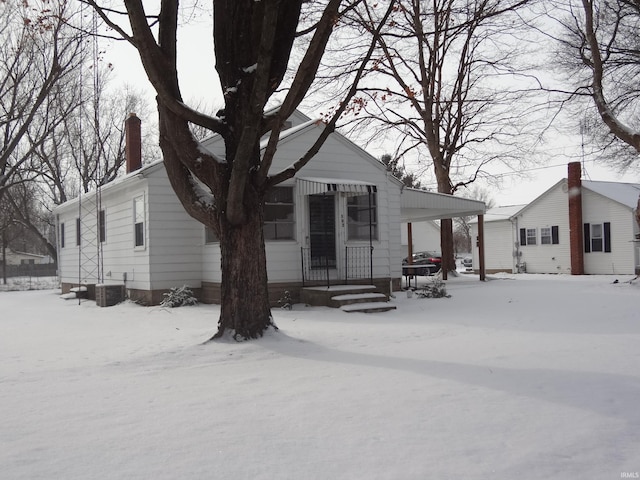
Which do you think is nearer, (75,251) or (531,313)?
(531,313)

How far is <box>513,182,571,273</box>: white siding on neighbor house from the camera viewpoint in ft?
82.8

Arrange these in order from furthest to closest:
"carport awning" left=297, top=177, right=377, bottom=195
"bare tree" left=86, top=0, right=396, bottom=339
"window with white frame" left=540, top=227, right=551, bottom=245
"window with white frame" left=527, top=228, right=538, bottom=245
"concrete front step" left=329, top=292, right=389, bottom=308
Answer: "window with white frame" left=527, top=228, right=538, bottom=245, "window with white frame" left=540, top=227, right=551, bottom=245, "carport awning" left=297, top=177, right=377, bottom=195, "concrete front step" left=329, top=292, right=389, bottom=308, "bare tree" left=86, top=0, right=396, bottom=339

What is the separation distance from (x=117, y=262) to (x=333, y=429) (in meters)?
12.9

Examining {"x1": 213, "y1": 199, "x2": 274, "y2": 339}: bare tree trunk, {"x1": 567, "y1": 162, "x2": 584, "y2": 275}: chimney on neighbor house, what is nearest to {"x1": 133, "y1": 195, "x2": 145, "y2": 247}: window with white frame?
{"x1": 213, "y1": 199, "x2": 274, "y2": 339}: bare tree trunk

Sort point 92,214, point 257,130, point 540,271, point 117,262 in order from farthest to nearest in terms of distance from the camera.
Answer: point 540,271
point 92,214
point 117,262
point 257,130

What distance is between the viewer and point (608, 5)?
1596cm

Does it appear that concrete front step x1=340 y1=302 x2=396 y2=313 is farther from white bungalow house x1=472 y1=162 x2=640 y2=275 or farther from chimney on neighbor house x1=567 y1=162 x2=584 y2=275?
chimney on neighbor house x1=567 y1=162 x2=584 y2=275

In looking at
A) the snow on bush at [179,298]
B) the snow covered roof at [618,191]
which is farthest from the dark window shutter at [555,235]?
the snow on bush at [179,298]

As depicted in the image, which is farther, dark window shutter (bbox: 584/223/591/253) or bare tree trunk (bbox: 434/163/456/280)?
dark window shutter (bbox: 584/223/591/253)

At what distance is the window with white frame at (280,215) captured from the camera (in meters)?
12.5

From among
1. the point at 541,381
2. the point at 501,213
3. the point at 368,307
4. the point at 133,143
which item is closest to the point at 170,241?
the point at 368,307

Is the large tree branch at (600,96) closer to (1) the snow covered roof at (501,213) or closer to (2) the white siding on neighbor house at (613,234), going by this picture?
(2) the white siding on neighbor house at (613,234)

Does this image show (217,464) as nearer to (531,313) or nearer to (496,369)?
(496,369)

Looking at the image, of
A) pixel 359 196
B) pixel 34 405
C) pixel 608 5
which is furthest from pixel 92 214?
pixel 608 5
